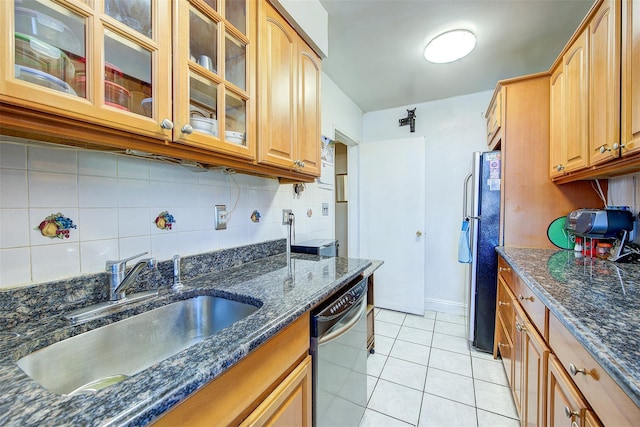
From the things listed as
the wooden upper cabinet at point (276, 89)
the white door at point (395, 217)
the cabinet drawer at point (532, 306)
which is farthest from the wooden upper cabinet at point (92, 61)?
the white door at point (395, 217)

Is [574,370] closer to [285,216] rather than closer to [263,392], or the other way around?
[263,392]

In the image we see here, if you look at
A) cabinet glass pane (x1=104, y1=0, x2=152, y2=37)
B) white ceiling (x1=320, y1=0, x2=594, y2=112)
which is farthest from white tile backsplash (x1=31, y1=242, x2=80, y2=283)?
white ceiling (x1=320, y1=0, x2=594, y2=112)

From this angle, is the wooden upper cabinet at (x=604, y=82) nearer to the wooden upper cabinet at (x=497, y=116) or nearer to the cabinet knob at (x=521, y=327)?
the wooden upper cabinet at (x=497, y=116)

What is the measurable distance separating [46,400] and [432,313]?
9.96ft

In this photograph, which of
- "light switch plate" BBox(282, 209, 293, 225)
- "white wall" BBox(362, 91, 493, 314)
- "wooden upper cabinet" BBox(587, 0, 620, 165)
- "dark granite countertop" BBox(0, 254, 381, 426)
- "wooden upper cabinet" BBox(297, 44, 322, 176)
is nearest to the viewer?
"dark granite countertop" BBox(0, 254, 381, 426)

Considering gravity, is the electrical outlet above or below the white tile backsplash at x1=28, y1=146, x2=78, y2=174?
below

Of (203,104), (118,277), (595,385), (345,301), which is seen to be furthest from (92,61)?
(595,385)

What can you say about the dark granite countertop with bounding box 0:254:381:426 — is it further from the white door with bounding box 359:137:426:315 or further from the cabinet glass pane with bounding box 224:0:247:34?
the white door with bounding box 359:137:426:315

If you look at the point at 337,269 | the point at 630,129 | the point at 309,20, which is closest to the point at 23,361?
the point at 337,269

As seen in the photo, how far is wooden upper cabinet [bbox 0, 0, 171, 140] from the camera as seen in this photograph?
0.55 metres

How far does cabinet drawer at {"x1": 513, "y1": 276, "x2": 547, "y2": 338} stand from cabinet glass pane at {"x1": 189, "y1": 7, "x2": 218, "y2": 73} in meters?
1.59

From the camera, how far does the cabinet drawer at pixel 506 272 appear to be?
155cm

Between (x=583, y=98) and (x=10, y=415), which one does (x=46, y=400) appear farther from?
(x=583, y=98)

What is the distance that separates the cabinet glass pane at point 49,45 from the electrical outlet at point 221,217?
29.4 inches
